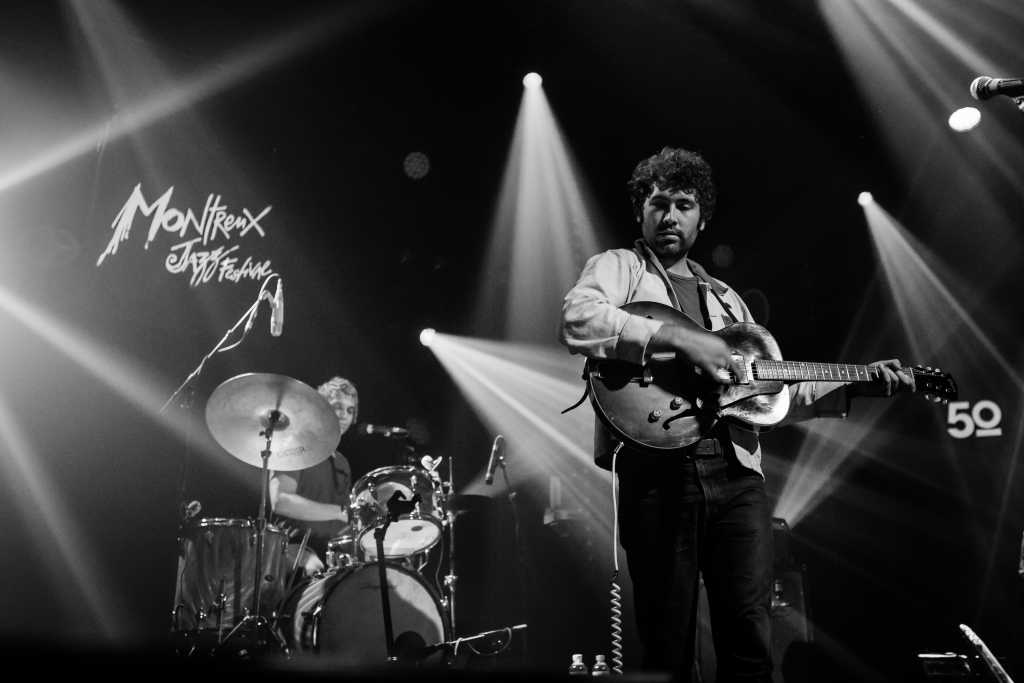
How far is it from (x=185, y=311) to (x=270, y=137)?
1918 mm

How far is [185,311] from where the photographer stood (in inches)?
255

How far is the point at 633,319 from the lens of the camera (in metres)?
2.57

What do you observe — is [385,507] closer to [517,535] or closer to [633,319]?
[517,535]

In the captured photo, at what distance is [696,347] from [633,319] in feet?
0.72

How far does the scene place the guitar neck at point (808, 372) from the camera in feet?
9.01

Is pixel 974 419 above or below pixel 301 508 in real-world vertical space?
above

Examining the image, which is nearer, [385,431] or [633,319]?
[633,319]

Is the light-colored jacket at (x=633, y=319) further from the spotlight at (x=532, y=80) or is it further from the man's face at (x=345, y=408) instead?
the spotlight at (x=532, y=80)

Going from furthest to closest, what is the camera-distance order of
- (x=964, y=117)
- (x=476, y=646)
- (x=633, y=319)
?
(x=476, y=646), (x=964, y=117), (x=633, y=319)

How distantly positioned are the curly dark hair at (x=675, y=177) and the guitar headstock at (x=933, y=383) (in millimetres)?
1047

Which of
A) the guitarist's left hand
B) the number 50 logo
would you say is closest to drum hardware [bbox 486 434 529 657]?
the guitarist's left hand

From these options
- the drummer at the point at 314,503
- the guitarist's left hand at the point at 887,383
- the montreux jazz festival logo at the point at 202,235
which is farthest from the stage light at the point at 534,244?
the guitarist's left hand at the point at 887,383

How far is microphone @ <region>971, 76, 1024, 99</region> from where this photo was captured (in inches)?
104

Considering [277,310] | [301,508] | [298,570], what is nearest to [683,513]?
[298,570]
